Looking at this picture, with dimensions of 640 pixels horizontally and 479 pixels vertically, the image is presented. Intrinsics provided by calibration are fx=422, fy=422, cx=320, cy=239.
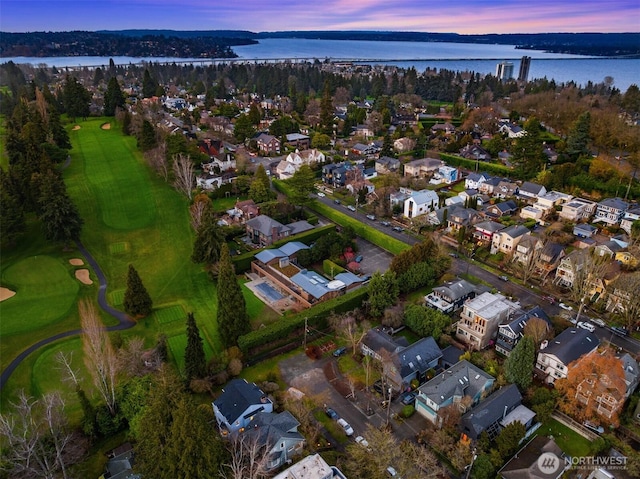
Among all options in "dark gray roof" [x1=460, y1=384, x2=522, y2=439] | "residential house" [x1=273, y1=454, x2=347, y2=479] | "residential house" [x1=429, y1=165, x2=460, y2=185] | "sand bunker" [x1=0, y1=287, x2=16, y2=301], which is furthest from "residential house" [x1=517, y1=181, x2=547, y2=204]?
"sand bunker" [x1=0, y1=287, x2=16, y2=301]

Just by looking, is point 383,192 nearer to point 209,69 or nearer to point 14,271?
point 14,271

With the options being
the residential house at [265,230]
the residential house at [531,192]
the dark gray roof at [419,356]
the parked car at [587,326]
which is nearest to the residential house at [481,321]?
the dark gray roof at [419,356]

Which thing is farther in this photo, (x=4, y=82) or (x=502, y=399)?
(x=4, y=82)

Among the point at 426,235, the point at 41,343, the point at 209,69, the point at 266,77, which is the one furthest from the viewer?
the point at 209,69

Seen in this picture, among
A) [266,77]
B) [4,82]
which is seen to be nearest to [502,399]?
[266,77]

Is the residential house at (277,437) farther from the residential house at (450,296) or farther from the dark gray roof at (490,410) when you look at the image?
the residential house at (450,296)

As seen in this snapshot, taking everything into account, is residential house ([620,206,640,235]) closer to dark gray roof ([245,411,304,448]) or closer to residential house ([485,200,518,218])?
residential house ([485,200,518,218])

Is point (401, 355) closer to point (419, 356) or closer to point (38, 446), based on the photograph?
point (419, 356)
